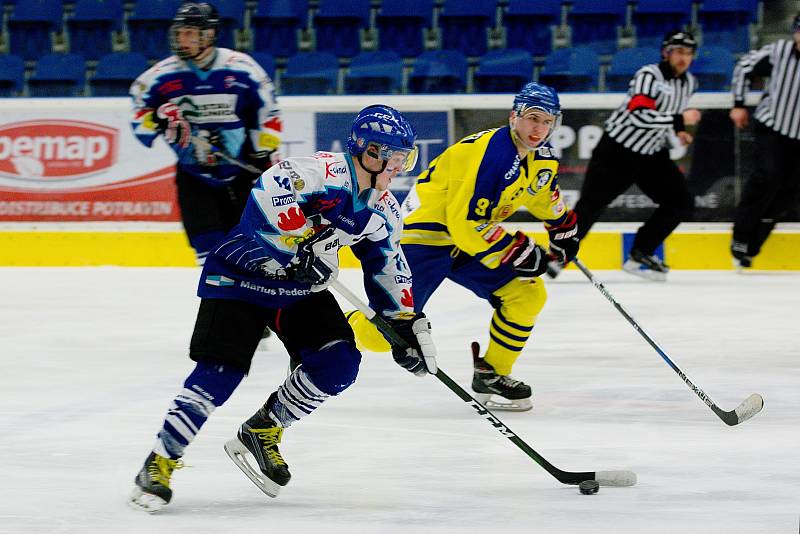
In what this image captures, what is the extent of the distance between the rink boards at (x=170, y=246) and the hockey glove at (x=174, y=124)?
104 inches

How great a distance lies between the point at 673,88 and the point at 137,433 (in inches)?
175

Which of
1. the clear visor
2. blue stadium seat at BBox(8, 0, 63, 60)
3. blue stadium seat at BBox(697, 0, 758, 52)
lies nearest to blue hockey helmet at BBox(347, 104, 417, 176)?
the clear visor

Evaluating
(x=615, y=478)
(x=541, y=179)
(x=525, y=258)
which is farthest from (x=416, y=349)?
(x=541, y=179)

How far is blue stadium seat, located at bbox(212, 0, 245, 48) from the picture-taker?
980cm

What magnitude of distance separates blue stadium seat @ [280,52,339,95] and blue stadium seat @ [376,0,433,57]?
57 centimetres

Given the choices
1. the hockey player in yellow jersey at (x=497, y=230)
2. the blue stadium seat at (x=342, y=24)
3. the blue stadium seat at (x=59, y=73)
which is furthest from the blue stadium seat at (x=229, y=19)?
the hockey player in yellow jersey at (x=497, y=230)

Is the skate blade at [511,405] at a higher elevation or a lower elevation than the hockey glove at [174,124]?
lower

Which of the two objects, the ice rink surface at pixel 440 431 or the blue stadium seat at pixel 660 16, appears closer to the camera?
the ice rink surface at pixel 440 431

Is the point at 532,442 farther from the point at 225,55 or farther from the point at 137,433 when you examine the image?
the point at 225,55

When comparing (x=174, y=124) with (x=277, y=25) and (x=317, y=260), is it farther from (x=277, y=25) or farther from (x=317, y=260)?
(x=277, y=25)

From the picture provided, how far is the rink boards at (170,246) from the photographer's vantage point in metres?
7.69

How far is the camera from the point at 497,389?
170 inches

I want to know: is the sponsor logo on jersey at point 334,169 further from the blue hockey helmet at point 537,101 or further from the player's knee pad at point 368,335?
the player's knee pad at point 368,335

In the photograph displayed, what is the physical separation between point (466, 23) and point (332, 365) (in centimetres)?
694
